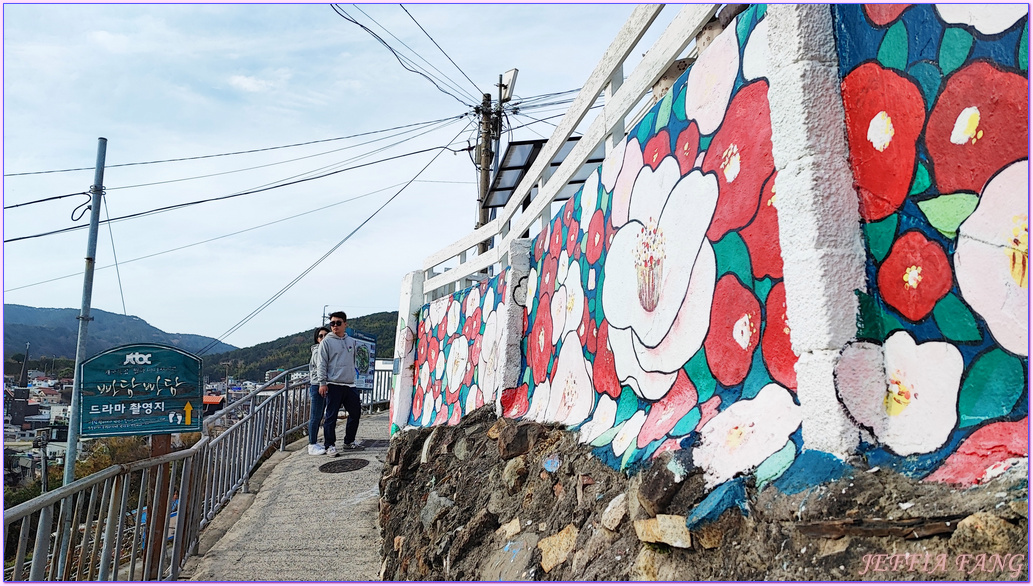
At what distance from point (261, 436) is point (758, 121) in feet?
21.8

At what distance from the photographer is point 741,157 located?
9.21ft

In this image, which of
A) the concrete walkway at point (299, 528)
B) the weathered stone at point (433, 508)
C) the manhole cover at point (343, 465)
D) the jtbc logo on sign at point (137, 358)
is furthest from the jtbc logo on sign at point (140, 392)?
the manhole cover at point (343, 465)

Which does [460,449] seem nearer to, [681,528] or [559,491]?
[559,491]

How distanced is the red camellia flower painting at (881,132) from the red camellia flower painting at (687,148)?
31.8 inches

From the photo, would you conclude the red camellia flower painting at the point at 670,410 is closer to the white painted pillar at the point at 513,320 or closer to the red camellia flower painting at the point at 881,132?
the red camellia flower painting at the point at 881,132

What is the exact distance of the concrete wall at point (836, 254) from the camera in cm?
199

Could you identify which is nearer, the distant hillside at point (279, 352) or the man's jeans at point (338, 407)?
the man's jeans at point (338, 407)

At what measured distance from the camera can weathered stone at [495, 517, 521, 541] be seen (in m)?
3.52

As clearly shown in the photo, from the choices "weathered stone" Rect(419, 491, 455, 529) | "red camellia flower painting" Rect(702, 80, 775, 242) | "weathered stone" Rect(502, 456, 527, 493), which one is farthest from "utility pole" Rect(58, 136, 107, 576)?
"red camellia flower painting" Rect(702, 80, 775, 242)

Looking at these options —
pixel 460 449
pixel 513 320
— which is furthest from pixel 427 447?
pixel 513 320

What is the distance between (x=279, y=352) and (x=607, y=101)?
4203cm

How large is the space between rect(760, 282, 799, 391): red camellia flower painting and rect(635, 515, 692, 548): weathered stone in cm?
64

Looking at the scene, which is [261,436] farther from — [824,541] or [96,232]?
[824,541]

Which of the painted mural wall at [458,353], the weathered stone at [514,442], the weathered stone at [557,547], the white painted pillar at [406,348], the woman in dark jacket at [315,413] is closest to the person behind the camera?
the weathered stone at [557,547]
